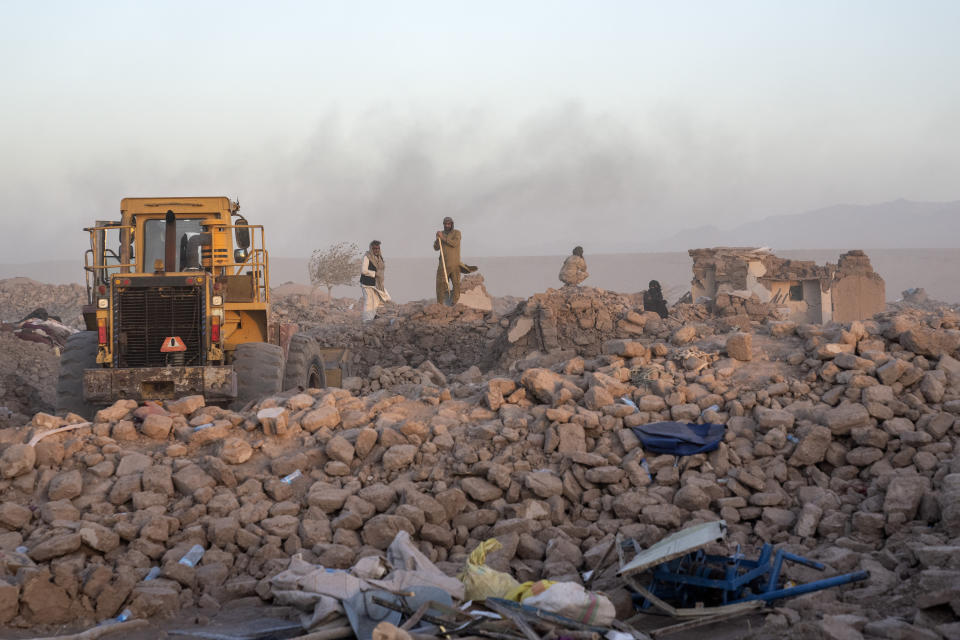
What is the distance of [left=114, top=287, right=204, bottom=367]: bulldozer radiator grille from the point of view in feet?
26.1

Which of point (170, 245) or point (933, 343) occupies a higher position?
point (170, 245)

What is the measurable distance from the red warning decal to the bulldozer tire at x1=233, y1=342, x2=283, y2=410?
0.56 metres

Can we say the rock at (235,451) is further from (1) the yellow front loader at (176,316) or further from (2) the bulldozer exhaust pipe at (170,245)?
(2) the bulldozer exhaust pipe at (170,245)

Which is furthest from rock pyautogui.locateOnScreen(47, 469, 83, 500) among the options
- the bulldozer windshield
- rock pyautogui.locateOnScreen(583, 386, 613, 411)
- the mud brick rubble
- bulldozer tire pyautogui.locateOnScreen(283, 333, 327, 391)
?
rock pyautogui.locateOnScreen(583, 386, 613, 411)

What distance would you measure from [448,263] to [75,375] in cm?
885

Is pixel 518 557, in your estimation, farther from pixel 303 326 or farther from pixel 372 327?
pixel 303 326

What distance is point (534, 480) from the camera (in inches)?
243

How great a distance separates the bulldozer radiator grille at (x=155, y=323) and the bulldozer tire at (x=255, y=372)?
467mm

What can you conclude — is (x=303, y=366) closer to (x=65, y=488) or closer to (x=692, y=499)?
(x=65, y=488)

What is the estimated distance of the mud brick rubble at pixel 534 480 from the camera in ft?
16.0

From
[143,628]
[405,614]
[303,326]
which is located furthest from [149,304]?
[303,326]

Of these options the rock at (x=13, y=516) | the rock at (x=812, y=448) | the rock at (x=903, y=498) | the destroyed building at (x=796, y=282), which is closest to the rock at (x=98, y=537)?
the rock at (x=13, y=516)

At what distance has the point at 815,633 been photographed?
371 centimetres

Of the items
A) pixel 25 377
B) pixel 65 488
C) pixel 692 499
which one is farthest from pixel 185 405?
pixel 25 377
